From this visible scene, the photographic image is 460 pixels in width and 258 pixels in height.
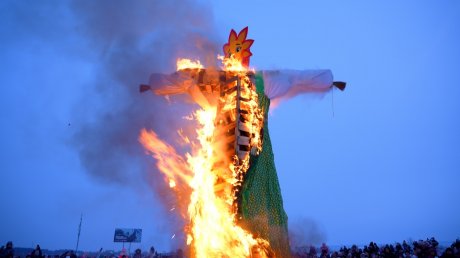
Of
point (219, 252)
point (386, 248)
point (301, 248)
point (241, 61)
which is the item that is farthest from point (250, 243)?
point (386, 248)

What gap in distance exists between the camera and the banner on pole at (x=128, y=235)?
19.5m

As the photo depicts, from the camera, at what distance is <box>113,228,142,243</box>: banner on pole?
19.5 metres

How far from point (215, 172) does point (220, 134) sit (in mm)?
906

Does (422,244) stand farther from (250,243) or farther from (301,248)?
(250,243)

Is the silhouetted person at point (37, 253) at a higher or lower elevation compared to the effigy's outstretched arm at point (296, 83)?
lower

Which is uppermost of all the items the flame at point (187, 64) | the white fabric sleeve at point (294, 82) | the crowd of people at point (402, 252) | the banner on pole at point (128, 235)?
the flame at point (187, 64)

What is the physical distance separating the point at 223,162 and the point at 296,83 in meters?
3.08

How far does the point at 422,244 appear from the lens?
1292cm

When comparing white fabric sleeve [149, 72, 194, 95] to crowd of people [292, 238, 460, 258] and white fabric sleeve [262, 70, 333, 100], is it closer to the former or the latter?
white fabric sleeve [262, 70, 333, 100]

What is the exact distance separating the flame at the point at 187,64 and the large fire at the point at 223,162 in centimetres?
13

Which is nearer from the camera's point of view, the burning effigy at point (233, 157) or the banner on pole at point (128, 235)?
the burning effigy at point (233, 157)

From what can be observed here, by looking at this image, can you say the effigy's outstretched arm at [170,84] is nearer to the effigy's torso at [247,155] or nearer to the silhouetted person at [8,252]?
the effigy's torso at [247,155]

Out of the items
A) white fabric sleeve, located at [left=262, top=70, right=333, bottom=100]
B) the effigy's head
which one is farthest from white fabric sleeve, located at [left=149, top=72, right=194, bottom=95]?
white fabric sleeve, located at [left=262, top=70, right=333, bottom=100]

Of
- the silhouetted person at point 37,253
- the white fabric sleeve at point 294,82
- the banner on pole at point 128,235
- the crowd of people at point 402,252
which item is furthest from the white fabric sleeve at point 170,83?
the banner on pole at point 128,235
